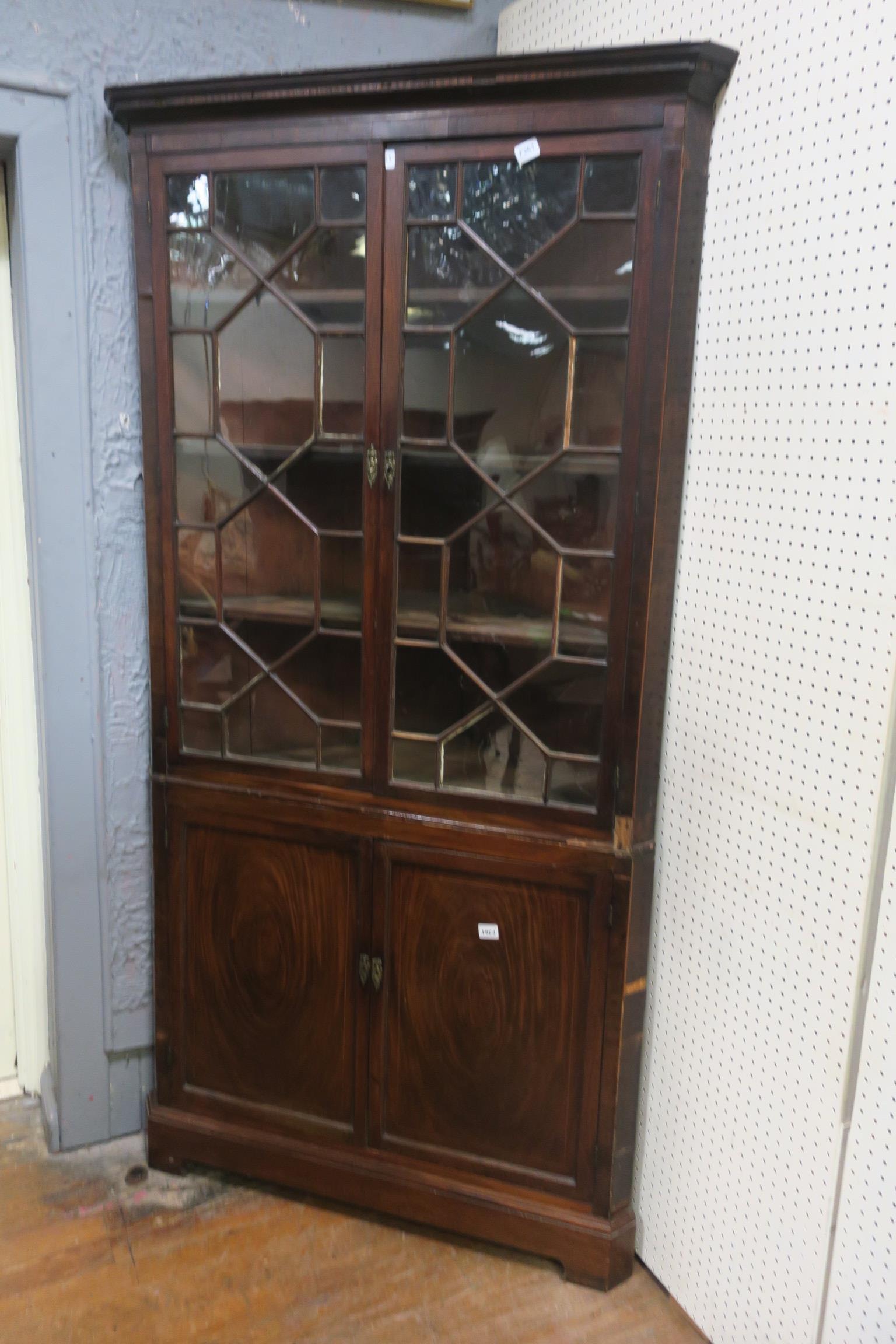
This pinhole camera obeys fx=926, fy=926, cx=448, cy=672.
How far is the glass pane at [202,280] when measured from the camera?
163 centimetres

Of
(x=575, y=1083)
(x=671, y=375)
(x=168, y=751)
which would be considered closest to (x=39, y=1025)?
(x=168, y=751)

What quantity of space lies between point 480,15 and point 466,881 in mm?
1733

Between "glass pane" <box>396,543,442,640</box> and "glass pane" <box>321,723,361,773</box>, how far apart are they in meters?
0.23

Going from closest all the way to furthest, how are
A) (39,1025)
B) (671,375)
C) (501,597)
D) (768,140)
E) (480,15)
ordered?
1. (768,140)
2. (671,375)
3. (501,597)
4. (480,15)
5. (39,1025)

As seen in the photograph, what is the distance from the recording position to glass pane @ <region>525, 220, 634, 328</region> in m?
1.44

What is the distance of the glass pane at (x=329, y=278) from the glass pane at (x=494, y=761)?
0.73m

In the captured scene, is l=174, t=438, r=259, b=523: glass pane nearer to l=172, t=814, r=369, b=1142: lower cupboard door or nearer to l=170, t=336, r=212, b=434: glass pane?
l=170, t=336, r=212, b=434: glass pane

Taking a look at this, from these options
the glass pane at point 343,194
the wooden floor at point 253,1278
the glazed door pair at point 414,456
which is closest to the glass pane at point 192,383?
the glazed door pair at point 414,456

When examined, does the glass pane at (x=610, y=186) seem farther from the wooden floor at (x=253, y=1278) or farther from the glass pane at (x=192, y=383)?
the wooden floor at (x=253, y=1278)

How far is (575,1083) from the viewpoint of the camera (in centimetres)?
168

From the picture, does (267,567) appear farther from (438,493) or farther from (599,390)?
(599,390)

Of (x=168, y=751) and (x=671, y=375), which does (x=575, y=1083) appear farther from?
(x=671, y=375)

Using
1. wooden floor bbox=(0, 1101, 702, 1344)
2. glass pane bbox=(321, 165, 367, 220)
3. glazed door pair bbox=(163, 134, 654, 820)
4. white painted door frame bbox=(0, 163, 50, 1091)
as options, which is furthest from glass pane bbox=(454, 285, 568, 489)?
wooden floor bbox=(0, 1101, 702, 1344)

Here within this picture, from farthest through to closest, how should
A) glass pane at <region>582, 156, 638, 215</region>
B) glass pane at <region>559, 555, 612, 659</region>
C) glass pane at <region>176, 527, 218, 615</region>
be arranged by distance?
glass pane at <region>176, 527, 218, 615</region> → glass pane at <region>559, 555, 612, 659</region> → glass pane at <region>582, 156, 638, 215</region>
